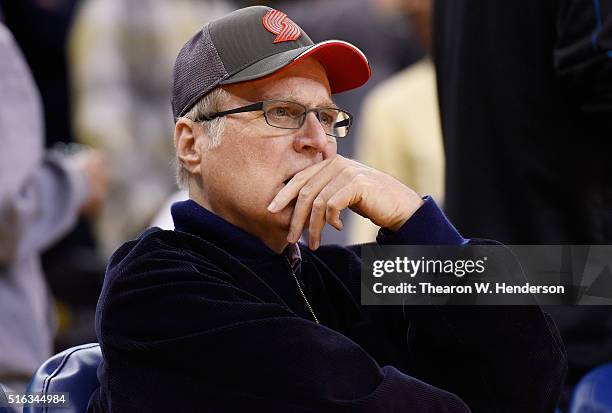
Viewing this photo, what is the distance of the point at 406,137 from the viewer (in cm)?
455

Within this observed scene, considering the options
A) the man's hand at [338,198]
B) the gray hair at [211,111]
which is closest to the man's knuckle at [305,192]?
the man's hand at [338,198]

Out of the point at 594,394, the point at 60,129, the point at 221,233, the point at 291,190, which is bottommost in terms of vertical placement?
the point at 60,129

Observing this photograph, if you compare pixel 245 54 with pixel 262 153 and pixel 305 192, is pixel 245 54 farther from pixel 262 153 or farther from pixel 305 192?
pixel 305 192

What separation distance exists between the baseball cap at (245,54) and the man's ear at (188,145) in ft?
0.11

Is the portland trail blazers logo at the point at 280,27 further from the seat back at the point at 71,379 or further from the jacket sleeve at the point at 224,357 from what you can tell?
the seat back at the point at 71,379

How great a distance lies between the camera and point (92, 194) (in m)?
4.14

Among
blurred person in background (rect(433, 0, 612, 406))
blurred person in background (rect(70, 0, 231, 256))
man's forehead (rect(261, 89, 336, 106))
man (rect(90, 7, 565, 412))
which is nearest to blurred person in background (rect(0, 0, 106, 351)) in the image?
blurred person in background (rect(70, 0, 231, 256))

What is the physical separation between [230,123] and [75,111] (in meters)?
3.19

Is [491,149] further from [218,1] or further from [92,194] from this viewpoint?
[218,1]

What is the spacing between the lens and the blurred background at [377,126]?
279 centimetres

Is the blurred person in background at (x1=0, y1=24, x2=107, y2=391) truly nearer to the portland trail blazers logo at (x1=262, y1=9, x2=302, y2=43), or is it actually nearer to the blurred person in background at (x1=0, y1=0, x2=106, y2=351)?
the blurred person in background at (x1=0, y1=0, x2=106, y2=351)

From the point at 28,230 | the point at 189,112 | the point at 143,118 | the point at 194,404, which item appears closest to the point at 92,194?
the point at 28,230

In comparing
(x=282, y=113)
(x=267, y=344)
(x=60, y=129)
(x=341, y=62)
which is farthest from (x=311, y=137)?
(x=60, y=129)

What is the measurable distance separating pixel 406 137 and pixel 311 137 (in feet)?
7.57
